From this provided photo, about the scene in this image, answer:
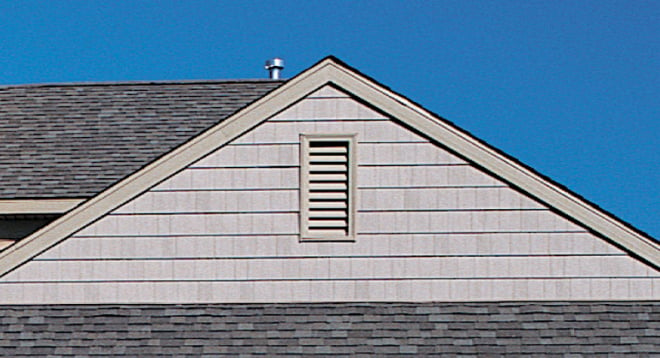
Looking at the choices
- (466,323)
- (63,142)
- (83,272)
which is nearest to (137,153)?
(63,142)

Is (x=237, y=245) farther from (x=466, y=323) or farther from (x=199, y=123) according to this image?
(x=199, y=123)

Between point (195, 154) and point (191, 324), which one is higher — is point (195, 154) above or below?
above

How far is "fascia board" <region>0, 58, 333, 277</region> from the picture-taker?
35.9 ft

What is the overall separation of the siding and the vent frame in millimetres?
73

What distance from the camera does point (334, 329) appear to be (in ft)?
34.7

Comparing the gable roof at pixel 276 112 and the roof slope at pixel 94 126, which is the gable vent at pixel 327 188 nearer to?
the gable roof at pixel 276 112

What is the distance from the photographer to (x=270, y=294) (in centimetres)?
1091

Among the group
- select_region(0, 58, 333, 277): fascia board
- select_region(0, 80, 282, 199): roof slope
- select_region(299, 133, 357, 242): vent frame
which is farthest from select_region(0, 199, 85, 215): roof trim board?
select_region(299, 133, 357, 242): vent frame

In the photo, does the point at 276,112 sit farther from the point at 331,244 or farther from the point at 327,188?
the point at 331,244

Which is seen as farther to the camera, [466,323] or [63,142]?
[63,142]

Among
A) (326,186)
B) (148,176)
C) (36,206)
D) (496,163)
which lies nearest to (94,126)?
(36,206)

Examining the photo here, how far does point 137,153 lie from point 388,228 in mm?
5328

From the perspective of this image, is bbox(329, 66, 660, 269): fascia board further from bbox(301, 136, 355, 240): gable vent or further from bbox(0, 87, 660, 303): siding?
bbox(301, 136, 355, 240): gable vent

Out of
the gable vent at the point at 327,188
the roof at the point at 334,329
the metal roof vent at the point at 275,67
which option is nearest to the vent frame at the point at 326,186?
the gable vent at the point at 327,188
